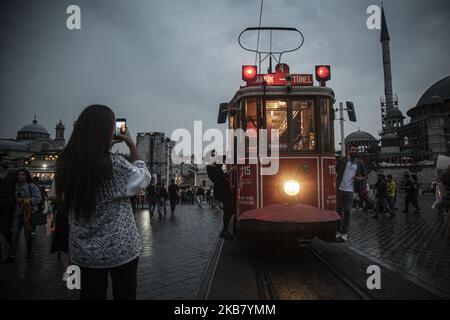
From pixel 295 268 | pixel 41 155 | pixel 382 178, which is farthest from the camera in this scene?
pixel 41 155

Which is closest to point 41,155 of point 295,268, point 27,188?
point 27,188

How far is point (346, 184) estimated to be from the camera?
717cm

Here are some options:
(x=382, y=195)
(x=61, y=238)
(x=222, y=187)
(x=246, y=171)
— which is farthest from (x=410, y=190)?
(x=61, y=238)

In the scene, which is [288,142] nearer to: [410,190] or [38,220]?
[38,220]

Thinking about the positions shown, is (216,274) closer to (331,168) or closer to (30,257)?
(331,168)

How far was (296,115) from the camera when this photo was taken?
6.01 meters

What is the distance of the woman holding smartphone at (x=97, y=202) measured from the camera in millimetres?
1928

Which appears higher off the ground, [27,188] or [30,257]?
[27,188]

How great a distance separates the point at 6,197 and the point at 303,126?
18.5ft

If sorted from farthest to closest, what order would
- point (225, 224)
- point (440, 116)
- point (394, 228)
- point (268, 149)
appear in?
1. point (440, 116)
2. point (394, 228)
3. point (225, 224)
4. point (268, 149)

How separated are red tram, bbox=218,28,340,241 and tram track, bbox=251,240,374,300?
1.97ft

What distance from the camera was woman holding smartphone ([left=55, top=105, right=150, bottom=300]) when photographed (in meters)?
1.93

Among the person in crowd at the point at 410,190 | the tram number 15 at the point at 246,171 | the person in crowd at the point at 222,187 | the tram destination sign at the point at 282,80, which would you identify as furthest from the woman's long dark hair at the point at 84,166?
the person in crowd at the point at 410,190

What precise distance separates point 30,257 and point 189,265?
3181 mm
